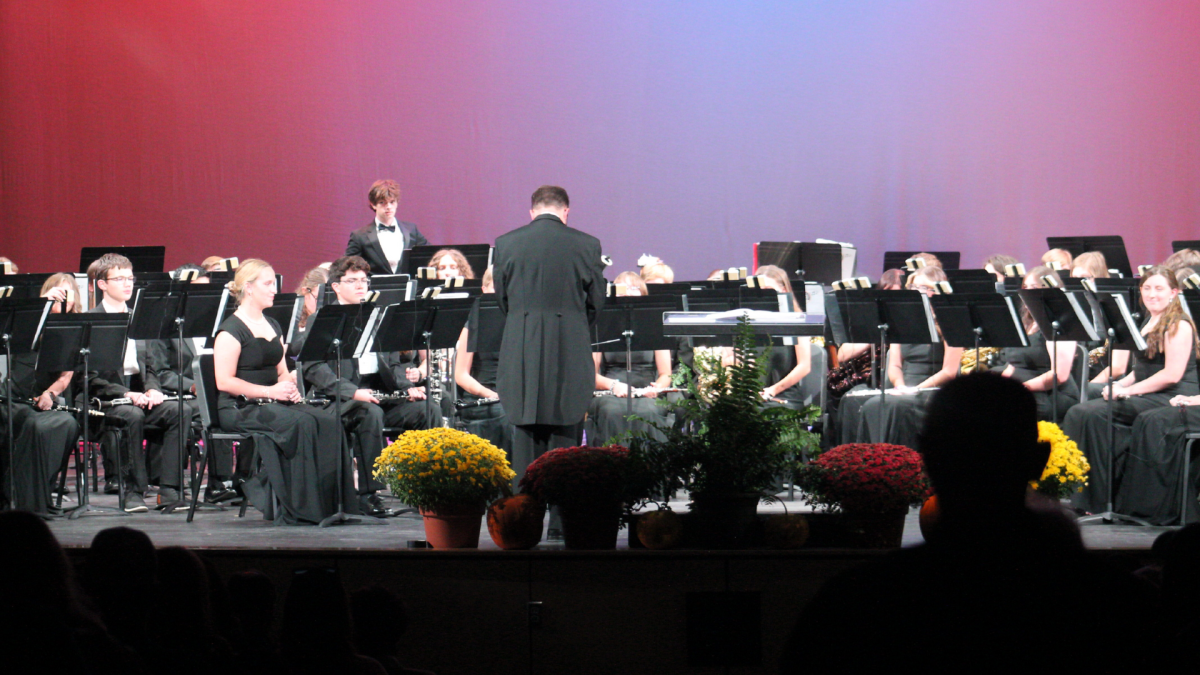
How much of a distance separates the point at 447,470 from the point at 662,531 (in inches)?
31.7

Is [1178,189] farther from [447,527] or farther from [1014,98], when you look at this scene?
[447,527]

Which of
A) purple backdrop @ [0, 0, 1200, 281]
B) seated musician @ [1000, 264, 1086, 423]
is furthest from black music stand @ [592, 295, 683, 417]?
purple backdrop @ [0, 0, 1200, 281]

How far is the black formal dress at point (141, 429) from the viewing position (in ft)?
22.3

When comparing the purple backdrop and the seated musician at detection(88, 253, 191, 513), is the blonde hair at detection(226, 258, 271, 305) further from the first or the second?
the purple backdrop

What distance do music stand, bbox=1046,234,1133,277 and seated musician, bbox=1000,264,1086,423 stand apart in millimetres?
2325

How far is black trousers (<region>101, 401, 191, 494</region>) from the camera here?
6.74 metres

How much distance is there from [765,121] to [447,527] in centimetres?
750

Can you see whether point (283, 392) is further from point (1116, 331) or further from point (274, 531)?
point (1116, 331)

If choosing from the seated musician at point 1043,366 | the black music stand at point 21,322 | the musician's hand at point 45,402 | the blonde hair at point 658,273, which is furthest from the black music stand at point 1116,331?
the musician's hand at point 45,402

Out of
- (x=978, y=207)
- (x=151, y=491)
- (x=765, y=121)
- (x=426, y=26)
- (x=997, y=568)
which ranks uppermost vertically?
(x=426, y=26)

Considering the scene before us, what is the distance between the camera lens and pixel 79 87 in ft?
38.5

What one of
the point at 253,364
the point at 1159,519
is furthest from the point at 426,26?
the point at 1159,519

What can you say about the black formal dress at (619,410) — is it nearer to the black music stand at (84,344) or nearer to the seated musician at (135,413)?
the seated musician at (135,413)

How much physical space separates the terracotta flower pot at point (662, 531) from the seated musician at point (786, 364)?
2904 millimetres
